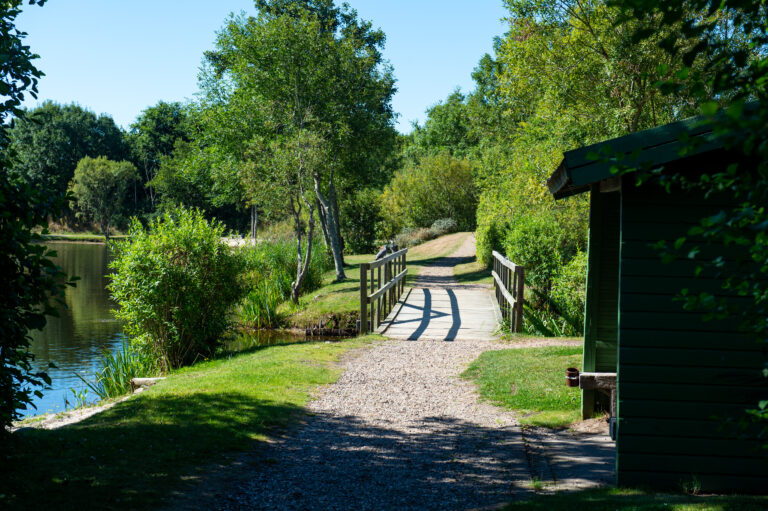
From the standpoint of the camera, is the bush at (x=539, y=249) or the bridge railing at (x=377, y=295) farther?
the bush at (x=539, y=249)

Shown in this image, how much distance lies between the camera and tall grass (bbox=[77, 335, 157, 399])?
35.7ft

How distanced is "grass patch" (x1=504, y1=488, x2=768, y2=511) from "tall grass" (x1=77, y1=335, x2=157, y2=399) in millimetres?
8366

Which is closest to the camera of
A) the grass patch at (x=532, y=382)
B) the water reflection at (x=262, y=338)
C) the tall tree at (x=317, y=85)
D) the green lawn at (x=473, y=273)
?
the grass patch at (x=532, y=382)

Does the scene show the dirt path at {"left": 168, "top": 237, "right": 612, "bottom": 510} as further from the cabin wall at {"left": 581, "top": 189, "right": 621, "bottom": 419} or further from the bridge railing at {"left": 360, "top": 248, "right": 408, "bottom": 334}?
the bridge railing at {"left": 360, "top": 248, "right": 408, "bottom": 334}

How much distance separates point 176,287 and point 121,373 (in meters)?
1.75

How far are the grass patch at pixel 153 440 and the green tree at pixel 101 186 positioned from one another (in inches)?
2259

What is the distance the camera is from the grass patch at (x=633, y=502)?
3.85 meters

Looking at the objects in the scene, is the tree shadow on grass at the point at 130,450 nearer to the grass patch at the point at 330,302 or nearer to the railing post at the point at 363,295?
the railing post at the point at 363,295

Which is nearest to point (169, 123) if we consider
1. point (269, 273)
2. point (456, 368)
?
point (269, 273)

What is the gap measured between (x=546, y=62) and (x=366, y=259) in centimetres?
1699

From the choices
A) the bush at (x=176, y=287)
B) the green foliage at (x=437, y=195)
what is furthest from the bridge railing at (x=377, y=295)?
the green foliage at (x=437, y=195)

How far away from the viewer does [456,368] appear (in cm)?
979

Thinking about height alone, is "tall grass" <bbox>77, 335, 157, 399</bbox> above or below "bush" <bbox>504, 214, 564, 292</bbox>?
below

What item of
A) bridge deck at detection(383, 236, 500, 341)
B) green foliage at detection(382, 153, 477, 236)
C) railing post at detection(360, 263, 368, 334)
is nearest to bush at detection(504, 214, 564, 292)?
bridge deck at detection(383, 236, 500, 341)
